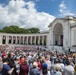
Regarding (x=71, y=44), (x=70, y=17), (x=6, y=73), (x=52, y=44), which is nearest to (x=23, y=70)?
(x=6, y=73)

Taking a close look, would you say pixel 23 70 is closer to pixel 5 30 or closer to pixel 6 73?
pixel 6 73

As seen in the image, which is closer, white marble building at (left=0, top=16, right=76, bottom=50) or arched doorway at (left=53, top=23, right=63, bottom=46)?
white marble building at (left=0, top=16, right=76, bottom=50)

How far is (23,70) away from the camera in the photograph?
29.8 ft

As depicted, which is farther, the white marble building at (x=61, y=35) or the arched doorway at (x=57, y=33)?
the arched doorway at (x=57, y=33)

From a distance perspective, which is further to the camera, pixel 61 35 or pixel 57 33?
pixel 61 35

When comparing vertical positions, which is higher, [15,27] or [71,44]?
[15,27]

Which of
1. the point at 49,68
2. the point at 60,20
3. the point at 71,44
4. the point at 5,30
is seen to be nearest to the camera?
the point at 49,68

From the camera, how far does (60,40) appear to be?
63312mm

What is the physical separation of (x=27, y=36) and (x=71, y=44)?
30333 mm

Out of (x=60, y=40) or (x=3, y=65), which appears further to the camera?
Result: (x=60, y=40)

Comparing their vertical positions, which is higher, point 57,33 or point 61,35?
point 57,33

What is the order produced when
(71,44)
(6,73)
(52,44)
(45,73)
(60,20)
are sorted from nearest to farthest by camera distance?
(6,73) → (45,73) → (71,44) → (60,20) → (52,44)

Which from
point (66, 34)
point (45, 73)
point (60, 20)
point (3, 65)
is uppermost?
point (60, 20)

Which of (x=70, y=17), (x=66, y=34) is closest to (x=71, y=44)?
(x=66, y=34)
